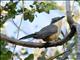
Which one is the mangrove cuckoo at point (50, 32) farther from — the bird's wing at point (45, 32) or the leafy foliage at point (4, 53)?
the leafy foliage at point (4, 53)

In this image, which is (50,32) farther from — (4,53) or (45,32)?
(4,53)

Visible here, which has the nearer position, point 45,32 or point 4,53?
point 4,53

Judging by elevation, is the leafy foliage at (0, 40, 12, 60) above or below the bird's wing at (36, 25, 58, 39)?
below

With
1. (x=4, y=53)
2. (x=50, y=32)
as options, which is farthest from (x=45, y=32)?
(x=4, y=53)

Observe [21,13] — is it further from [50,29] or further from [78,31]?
[78,31]

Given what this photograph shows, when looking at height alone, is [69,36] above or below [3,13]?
above

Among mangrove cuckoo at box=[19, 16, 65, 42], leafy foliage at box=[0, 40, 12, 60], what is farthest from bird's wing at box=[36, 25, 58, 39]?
leafy foliage at box=[0, 40, 12, 60]

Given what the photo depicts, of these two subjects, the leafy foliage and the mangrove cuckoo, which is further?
the mangrove cuckoo

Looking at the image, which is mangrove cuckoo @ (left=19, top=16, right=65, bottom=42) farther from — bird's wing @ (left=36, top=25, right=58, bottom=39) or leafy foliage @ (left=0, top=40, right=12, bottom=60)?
leafy foliage @ (left=0, top=40, right=12, bottom=60)

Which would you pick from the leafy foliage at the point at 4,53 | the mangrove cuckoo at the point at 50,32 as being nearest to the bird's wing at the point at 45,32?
the mangrove cuckoo at the point at 50,32

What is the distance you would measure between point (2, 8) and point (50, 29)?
0.41 meters

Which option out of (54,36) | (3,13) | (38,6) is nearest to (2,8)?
(3,13)

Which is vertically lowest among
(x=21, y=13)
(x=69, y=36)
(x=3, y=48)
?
(x=3, y=48)

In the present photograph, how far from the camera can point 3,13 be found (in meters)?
2.34
